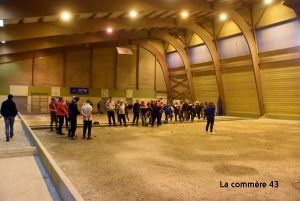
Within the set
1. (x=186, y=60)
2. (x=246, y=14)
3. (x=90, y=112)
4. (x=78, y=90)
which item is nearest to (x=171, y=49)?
(x=186, y=60)

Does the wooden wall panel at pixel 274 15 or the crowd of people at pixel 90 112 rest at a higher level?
the wooden wall panel at pixel 274 15

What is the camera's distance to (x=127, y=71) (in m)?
27.5

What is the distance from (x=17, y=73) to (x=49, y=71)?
112 inches

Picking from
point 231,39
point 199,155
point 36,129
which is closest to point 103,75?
point 231,39

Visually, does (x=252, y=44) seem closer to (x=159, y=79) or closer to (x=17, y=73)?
(x=159, y=79)

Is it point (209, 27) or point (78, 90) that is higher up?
point (209, 27)

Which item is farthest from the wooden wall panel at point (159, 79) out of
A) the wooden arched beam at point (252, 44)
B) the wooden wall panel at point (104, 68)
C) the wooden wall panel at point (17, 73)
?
the wooden wall panel at point (17, 73)

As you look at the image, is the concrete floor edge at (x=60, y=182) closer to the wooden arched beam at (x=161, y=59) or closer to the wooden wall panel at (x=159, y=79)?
the wooden arched beam at (x=161, y=59)

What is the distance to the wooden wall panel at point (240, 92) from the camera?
2047 centimetres

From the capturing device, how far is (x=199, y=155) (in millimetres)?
6395

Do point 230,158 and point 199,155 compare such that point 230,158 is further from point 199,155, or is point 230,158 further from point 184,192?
point 184,192

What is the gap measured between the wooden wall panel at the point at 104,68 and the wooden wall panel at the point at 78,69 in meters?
0.74

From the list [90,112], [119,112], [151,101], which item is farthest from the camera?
[151,101]

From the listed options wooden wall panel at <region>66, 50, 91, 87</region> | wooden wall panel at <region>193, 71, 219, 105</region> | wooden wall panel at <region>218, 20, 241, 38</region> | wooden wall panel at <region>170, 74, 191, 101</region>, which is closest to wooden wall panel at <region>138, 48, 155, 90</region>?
wooden wall panel at <region>170, 74, 191, 101</region>
